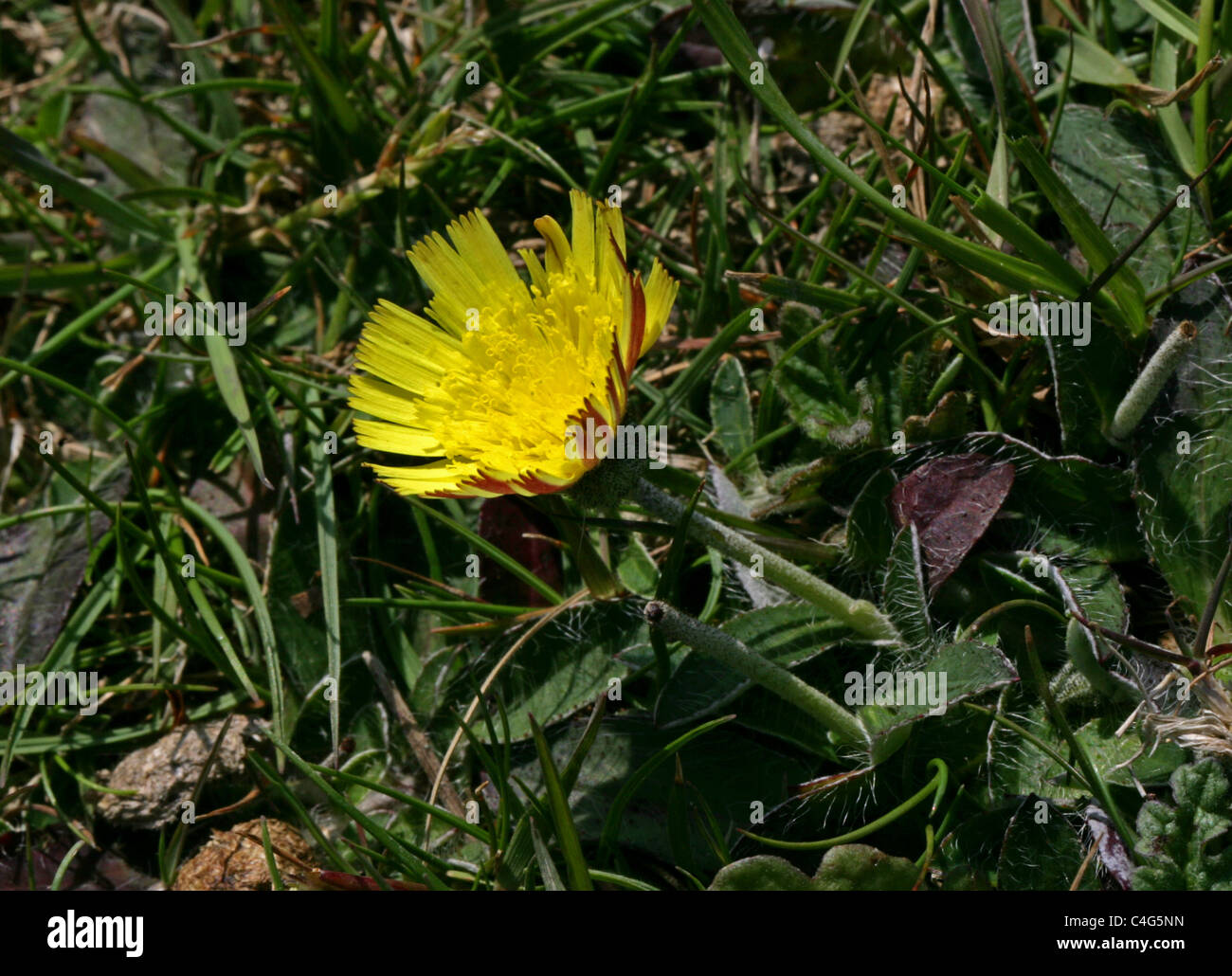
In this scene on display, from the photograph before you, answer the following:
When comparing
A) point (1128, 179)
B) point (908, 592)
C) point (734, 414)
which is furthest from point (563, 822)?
point (1128, 179)

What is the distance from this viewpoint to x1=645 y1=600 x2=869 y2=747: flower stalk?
1.91 meters

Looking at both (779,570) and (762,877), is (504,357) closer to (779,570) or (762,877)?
(779,570)

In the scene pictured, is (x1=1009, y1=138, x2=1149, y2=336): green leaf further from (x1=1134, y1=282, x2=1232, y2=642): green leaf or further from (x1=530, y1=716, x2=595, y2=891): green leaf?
(x1=530, y1=716, x2=595, y2=891): green leaf

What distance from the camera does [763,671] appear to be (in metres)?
1.99

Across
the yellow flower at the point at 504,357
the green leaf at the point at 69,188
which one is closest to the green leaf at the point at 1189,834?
the yellow flower at the point at 504,357

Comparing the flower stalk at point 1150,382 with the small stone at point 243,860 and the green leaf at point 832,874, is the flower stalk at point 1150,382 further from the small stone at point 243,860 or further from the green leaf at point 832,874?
the small stone at point 243,860

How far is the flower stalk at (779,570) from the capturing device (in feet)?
6.63

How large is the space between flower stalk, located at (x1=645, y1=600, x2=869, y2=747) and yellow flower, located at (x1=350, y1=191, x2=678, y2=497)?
1.09ft

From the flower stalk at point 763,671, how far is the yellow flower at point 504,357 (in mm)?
332

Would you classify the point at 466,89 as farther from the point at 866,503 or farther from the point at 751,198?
the point at 866,503

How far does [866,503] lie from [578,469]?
2.35 feet

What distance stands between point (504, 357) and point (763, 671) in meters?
0.81

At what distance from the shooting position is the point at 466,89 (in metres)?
3.03
